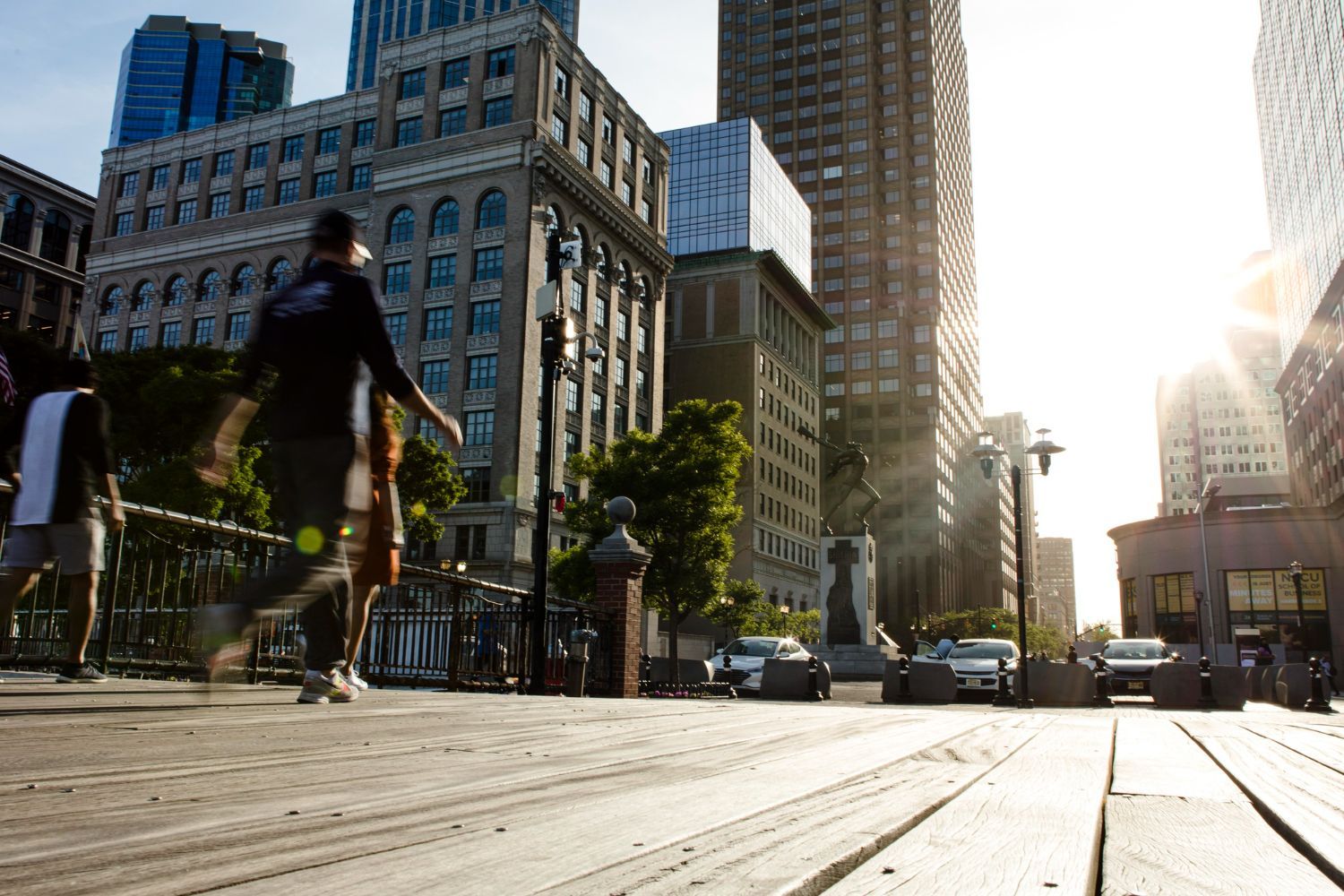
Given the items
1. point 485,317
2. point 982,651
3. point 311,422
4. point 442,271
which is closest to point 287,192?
point 442,271

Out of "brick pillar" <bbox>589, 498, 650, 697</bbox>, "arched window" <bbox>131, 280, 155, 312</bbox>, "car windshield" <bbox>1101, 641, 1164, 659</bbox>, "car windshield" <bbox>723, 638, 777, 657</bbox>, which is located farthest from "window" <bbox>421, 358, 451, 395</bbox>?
"brick pillar" <bbox>589, 498, 650, 697</bbox>

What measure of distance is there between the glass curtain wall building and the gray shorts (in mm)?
74798

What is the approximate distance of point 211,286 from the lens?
58.6m

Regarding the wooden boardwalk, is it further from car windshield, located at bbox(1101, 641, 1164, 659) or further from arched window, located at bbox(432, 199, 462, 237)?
arched window, located at bbox(432, 199, 462, 237)

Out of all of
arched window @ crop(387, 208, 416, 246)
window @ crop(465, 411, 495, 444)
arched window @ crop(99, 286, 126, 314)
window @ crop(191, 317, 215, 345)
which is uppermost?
arched window @ crop(387, 208, 416, 246)

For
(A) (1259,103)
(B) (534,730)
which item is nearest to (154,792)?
(B) (534,730)

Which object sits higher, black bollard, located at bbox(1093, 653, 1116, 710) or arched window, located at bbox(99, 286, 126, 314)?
arched window, located at bbox(99, 286, 126, 314)

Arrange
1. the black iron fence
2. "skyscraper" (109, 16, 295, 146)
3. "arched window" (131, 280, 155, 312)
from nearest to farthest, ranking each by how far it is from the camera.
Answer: the black iron fence
"arched window" (131, 280, 155, 312)
"skyscraper" (109, 16, 295, 146)

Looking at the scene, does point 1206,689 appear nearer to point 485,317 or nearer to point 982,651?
point 982,651

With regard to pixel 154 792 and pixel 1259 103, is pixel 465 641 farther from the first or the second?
pixel 1259 103

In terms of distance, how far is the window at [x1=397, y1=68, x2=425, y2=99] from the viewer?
54875mm

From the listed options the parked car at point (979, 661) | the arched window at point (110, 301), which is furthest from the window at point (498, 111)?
the parked car at point (979, 661)

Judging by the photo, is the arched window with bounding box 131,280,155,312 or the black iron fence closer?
the black iron fence

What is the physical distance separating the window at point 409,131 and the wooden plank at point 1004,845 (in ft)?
186
